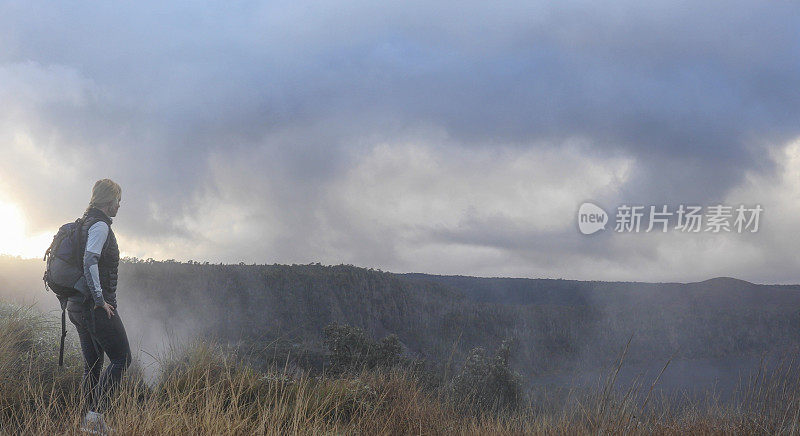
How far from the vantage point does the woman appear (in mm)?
4980

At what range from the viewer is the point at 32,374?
6945 mm

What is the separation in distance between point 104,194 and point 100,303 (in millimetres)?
950

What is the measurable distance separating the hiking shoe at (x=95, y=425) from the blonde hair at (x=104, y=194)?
5.70 feet

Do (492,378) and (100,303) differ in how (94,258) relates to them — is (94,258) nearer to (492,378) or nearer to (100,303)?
(100,303)

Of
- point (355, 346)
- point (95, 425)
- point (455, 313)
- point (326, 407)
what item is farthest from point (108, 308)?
point (455, 313)

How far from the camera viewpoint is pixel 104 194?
517 cm

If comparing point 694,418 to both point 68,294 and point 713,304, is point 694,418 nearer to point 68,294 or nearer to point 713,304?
point 68,294

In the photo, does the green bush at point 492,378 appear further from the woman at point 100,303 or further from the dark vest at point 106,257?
the dark vest at point 106,257

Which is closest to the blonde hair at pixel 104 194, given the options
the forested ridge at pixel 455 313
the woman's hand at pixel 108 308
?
the woman's hand at pixel 108 308

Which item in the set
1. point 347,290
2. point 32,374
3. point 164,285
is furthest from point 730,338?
point 32,374

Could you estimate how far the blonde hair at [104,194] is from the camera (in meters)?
5.15

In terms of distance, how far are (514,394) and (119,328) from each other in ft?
45.0

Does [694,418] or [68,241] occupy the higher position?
[68,241]

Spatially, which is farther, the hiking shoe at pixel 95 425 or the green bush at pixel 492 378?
the green bush at pixel 492 378
